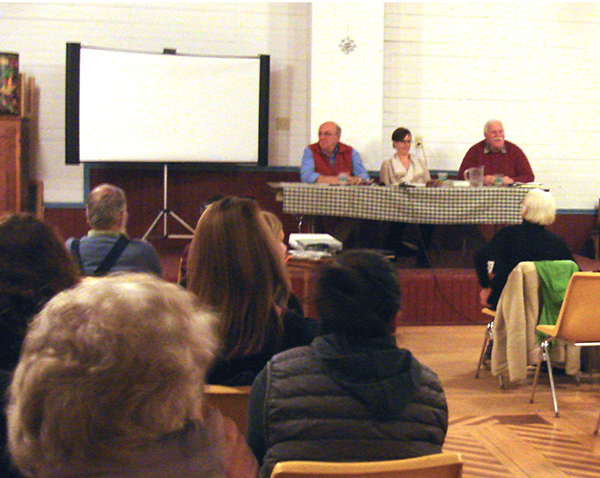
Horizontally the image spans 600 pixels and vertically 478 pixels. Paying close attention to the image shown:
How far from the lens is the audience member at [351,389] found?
143 centimetres

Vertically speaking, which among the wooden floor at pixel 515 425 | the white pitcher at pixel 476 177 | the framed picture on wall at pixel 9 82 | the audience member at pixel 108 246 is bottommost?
the wooden floor at pixel 515 425

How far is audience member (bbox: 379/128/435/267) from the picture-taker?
20.5 feet

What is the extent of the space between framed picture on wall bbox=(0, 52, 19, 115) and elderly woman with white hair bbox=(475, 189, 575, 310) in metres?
4.29

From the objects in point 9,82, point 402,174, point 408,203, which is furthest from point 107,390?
point 9,82

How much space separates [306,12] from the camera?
695 centimetres

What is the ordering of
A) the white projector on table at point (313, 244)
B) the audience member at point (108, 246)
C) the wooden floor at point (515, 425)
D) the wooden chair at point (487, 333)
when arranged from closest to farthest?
1. the wooden floor at point (515, 425)
2. the audience member at point (108, 246)
3. the wooden chair at point (487, 333)
4. the white projector on table at point (313, 244)

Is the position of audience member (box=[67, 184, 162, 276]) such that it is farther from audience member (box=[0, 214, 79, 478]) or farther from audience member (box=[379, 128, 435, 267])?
audience member (box=[379, 128, 435, 267])

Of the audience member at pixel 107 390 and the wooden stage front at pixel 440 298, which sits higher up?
the audience member at pixel 107 390

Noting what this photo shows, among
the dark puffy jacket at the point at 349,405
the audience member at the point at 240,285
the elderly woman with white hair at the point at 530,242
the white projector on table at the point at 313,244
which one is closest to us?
the dark puffy jacket at the point at 349,405

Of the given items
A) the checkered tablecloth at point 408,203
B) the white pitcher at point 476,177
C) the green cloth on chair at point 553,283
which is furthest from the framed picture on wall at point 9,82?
the green cloth on chair at point 553,283

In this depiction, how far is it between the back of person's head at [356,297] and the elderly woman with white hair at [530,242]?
250cm

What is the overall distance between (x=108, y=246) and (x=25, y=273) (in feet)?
4.52

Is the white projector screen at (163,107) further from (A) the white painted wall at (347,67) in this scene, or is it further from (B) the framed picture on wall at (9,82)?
(A) the white painted wall at (347,67)

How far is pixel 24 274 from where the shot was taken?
159 cm
